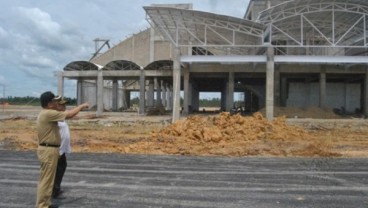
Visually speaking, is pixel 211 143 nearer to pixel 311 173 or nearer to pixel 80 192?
pixel 311 173

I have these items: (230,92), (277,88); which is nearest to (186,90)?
(230,92)

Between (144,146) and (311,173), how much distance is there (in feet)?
26.5

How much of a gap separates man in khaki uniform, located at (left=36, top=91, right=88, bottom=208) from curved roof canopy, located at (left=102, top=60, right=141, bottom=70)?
4604cm

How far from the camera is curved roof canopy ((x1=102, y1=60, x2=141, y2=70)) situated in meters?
53.0

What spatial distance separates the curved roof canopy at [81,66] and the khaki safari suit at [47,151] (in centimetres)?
4685

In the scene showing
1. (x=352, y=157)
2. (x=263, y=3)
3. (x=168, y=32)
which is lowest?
(x=352, y=157)

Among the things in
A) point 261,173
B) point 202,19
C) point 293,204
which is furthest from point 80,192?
point 202,19

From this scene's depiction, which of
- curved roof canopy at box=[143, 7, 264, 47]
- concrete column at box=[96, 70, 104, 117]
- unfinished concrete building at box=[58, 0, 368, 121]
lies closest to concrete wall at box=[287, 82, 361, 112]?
unfinished concrete building at box=[58, 0, 368, 121]

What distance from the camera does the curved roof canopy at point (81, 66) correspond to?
53.7 meters

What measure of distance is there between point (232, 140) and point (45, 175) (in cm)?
1486

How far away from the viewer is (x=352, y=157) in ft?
54.3

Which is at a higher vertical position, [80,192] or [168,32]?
[168,32]

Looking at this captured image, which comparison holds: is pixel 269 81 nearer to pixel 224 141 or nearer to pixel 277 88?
pixel 277 88

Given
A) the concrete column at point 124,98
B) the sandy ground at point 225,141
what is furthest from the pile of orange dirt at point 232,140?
the concrete column at point 124,98
